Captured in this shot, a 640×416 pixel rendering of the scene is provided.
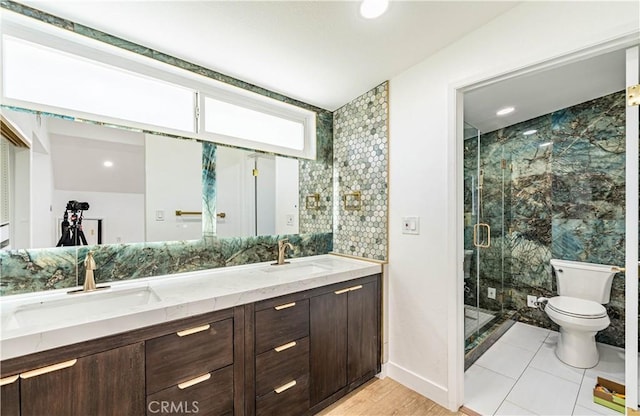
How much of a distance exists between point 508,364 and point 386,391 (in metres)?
1.15

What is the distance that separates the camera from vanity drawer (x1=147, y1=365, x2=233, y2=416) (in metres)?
1.17

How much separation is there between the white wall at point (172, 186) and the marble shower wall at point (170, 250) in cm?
5

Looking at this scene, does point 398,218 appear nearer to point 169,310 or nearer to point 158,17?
point 169,310

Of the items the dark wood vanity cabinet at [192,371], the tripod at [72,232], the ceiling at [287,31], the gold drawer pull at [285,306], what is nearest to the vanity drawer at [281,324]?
the gold drawer pull at [285,306]

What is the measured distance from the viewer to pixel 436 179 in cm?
190

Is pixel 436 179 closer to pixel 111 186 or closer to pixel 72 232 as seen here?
pixel 111 186

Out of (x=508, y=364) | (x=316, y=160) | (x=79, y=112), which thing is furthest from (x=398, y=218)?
(x=79, y=112)

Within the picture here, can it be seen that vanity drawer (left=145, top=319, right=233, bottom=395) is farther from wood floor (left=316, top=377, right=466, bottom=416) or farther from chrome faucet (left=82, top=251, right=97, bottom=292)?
wood floor (left=316, top=377, right=466, bottom=416)

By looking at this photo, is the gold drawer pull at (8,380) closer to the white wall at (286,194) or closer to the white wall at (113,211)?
the white wall at (113,211)

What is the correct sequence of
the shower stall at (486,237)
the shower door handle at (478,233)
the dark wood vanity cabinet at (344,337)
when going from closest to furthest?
the dark wood vanity cabinet at (344,337) → the shower stall at (486,237) → the shower door handle at (478,233)

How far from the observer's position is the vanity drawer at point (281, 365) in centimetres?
148

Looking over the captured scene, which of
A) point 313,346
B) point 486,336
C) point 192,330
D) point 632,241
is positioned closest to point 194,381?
point 192,330

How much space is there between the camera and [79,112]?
1.48 meters

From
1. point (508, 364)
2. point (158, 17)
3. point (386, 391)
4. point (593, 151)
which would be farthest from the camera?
point (593, 151)
